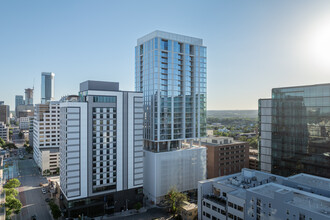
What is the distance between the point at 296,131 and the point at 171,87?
34620 mm

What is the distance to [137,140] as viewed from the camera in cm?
6003

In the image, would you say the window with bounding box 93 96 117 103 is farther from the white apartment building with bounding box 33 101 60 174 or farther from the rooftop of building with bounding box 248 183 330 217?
the white apartment building with bounding box 33 101 60 174

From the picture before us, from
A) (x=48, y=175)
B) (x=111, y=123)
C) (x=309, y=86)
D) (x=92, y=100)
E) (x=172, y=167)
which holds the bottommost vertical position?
(x=48, y=175)

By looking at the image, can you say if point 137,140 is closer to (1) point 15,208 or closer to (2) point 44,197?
(1) point 15,208

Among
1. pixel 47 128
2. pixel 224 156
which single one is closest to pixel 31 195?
pixel 47 128

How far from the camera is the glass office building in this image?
50.4m

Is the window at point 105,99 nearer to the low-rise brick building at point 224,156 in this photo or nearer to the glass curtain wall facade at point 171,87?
the glass curtain wall facade at point 171,87

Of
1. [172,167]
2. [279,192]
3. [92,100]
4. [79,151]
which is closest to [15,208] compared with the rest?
[79,151]

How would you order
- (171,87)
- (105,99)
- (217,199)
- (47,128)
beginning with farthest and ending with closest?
(47,128) < (171,87) < (105,99) < (217,199)

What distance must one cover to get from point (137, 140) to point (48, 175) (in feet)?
185

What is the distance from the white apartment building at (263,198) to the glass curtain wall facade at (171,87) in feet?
71.9

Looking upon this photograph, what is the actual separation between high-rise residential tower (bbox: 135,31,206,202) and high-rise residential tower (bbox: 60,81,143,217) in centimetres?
611

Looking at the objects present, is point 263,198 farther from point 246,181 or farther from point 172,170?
point 172,170

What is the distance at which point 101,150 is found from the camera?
55.1m
